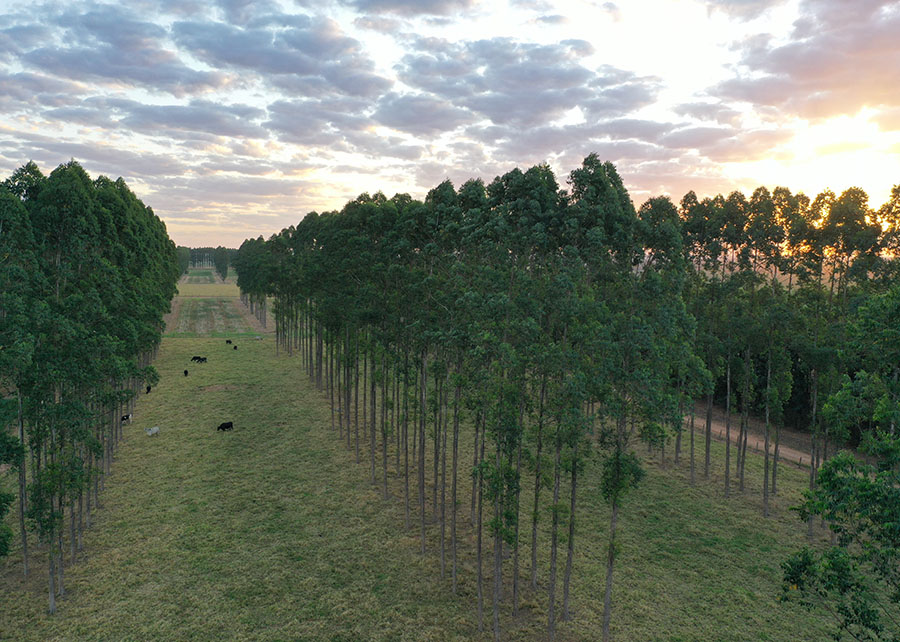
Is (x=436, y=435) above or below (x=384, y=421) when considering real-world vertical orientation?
above

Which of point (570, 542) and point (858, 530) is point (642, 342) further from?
point (570, 542)

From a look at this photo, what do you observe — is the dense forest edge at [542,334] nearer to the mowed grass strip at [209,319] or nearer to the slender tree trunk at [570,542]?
the slender tree trunk at [570,542]

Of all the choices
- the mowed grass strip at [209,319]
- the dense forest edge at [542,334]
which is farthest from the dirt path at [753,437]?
the mowed grass strip at [209,319]

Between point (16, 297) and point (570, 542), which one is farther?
point (570, 542)

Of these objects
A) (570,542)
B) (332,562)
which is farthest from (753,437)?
(332,562)

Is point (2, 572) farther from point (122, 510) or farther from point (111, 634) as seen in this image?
point (111, 634)

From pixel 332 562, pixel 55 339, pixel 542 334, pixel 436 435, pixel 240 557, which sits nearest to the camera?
pixel 55 339

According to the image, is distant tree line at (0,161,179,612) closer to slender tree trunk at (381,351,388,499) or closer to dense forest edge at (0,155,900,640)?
dense forest edge at (0,155,900,640)

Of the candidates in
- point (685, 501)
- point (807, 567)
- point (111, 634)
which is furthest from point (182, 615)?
point (685, 501)
